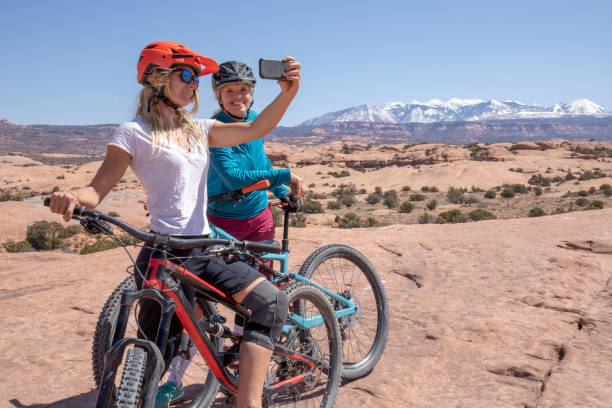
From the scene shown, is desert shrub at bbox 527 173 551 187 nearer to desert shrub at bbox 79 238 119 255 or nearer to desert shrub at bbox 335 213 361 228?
desert shrub at bbox 335 213 361 228

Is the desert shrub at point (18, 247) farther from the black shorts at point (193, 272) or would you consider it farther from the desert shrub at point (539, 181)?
the desert shrub at point (539, 181)

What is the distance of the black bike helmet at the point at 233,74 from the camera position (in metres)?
3.05

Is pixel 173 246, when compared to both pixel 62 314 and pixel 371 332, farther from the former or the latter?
pixel 62 314

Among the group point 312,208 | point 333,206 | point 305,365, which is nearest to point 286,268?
point 305,365

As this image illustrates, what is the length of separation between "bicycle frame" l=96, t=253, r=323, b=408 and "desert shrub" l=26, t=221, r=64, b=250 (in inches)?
501

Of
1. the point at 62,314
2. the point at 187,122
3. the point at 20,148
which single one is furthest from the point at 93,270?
the point at 20,148

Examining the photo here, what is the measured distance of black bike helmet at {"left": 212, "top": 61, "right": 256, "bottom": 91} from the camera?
3047mm

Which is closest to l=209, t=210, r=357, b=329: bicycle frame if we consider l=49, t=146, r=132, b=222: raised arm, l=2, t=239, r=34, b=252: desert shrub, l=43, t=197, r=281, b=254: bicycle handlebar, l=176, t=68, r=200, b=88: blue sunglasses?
l=43, t=197, r=281, b=254: bicycle handlebar

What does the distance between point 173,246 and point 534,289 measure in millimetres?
4016

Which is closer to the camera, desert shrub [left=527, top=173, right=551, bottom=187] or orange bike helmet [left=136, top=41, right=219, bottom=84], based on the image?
orange bike helmet [left=136, top=41, right=219, bottom=84]

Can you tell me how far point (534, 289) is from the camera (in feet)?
15.4

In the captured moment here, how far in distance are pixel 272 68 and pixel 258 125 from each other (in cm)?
29

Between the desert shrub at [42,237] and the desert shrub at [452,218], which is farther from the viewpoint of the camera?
the desert shrub at [452,218]

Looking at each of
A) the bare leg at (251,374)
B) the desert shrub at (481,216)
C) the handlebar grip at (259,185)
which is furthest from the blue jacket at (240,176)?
the desert shrub at (481,216)
